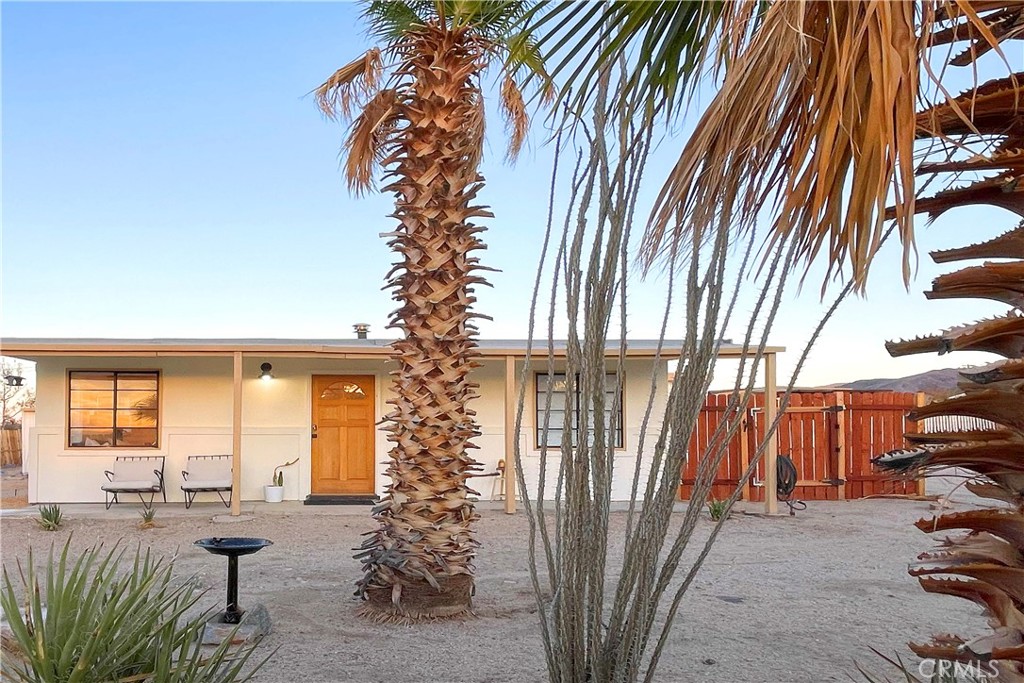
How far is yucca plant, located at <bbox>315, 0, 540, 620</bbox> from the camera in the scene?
6.54 meters

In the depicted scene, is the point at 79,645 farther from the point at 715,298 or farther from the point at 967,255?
the point at 967,255

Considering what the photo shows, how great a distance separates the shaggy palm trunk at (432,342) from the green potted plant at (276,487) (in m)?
7.49

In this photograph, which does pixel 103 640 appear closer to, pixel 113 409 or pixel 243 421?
pixel 243 421

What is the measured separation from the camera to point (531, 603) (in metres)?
7.14

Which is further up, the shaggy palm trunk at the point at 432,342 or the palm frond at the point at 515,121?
the palm frond at the point at 515,121

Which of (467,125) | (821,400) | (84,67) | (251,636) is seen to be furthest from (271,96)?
(821,400)

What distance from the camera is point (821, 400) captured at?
607 inches

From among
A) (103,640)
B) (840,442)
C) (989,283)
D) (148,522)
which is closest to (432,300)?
(103,640)

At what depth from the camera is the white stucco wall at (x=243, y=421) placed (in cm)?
1368

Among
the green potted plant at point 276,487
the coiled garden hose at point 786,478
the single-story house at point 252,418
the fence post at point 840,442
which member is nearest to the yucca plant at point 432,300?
the single-story house at point 252,418

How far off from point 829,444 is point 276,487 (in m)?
10.3

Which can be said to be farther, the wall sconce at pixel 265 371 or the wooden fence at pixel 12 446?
the wooden fence at pixel 12 446

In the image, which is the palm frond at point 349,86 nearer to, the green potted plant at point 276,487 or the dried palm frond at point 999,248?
the dried palm frond at point 999,248

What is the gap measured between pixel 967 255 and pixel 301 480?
13075 mm
